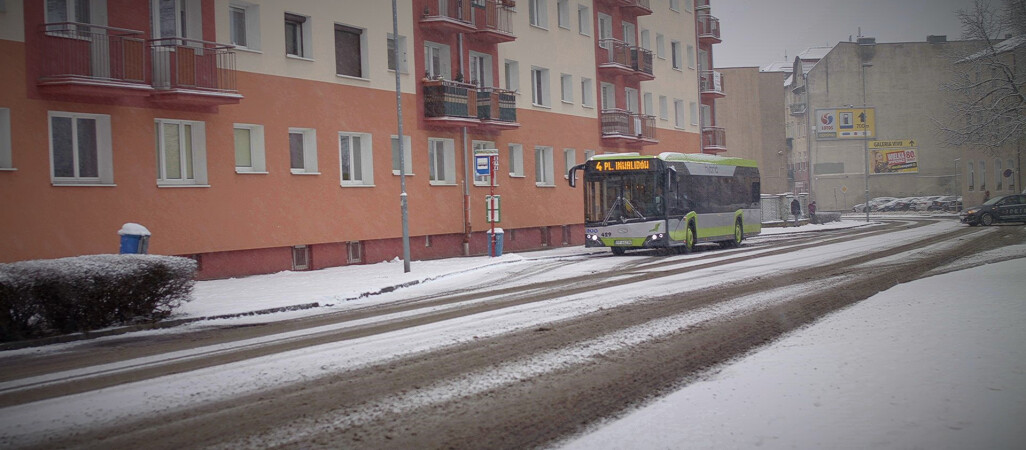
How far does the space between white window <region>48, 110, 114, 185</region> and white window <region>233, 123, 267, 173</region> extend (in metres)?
4.01

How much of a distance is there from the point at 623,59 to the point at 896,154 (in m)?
58.5

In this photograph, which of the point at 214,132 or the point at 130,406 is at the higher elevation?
the point at 214,132

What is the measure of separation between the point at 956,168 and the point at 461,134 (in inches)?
2875

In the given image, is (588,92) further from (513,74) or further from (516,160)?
(516,160)

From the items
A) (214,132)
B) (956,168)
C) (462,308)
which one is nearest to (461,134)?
(214,132)

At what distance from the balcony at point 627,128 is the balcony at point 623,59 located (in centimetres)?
195

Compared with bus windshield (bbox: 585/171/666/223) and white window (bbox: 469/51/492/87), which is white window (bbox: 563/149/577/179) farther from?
bus windshield (bbox: 585/171/666/223)

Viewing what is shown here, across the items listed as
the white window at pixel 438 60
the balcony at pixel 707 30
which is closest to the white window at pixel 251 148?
the white window at pixel 438 60

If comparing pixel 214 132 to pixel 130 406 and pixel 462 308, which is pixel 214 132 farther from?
pixel 130 406

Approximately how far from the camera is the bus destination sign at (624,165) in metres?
28.8

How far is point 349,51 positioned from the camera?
1102 inches

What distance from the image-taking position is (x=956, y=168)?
8975cm

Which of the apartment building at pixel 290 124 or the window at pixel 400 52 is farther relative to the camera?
the window at pixel 400 52

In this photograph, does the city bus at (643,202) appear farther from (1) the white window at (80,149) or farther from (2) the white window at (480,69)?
(1) the white window at (80,149)
